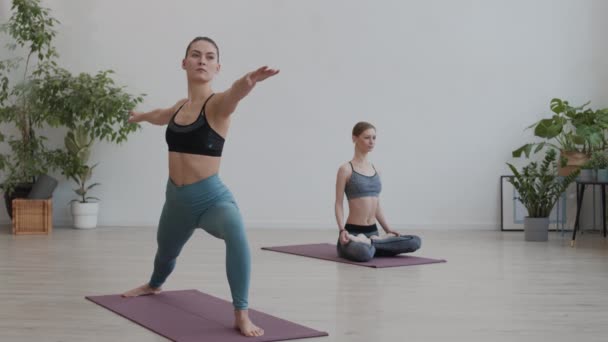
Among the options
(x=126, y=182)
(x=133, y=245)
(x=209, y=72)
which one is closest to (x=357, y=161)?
(x=133, y=245)

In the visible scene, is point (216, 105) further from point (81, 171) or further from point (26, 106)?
point (26, 106)

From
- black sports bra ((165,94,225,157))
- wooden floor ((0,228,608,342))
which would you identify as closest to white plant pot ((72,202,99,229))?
wooden floor ((0,228,608,342))

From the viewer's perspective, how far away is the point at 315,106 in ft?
26.1

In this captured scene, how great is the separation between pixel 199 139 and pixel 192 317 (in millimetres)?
740

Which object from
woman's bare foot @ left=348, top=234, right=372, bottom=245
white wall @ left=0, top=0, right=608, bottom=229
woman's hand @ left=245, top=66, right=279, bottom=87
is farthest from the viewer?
white wall @ left=0, top=0, right=608, bottom=229

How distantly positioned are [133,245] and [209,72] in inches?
125

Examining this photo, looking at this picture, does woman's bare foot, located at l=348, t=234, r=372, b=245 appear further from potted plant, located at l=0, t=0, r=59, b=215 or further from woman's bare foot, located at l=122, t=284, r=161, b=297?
potted plant, located at l=0, t=0, r=59, b=215

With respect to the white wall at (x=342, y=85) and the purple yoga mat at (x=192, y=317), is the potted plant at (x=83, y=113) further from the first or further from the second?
the purple yoga mat at (x=192, y=317)

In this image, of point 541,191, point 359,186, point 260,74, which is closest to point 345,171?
point 359,186

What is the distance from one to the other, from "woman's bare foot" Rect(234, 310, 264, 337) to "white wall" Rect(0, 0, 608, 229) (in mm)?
4789

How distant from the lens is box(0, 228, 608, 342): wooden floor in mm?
3203

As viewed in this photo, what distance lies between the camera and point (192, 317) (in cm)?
339

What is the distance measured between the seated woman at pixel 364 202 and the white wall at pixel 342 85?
7.81 ft

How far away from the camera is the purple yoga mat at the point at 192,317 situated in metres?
3.06
